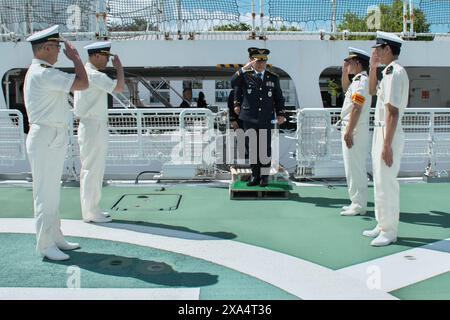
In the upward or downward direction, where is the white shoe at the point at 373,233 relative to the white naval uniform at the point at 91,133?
downward

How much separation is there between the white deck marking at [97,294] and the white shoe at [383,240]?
6.05 ft

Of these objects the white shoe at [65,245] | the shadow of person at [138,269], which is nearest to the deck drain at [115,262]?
the shadow of person at [138,269]

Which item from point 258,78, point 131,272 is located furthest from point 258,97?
point 131,272

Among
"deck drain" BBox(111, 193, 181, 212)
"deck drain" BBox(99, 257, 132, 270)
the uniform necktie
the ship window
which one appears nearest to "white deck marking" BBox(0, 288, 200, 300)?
"deck drain" BBox(99, 257, 132, 270)

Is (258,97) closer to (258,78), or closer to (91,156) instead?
(258,78)

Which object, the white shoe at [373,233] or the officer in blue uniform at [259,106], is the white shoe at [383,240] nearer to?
the white shoe at [373,233]

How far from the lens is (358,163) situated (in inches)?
210

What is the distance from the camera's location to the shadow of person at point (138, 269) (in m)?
3.48

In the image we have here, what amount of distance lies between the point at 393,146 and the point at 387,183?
1.11 feet

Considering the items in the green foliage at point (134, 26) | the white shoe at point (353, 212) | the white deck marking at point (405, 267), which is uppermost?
the green foliage at point (134, 26)

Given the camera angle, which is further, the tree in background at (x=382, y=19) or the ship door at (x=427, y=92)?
the ship door at (x=427, y=92)

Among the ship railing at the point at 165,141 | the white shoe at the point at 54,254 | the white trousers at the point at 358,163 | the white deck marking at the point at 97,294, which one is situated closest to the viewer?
the white deck marking at the point at 97,294

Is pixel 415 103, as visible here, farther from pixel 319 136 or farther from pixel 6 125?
pixel 6 125

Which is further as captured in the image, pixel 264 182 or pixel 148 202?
pixel 264 182
